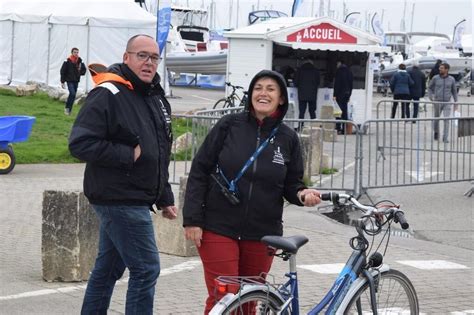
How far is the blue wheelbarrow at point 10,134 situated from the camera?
15.5m

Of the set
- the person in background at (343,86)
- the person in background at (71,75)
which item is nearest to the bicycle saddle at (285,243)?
the person in background at (343,86)

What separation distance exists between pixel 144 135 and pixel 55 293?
2.71m

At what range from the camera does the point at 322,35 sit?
1015 inches

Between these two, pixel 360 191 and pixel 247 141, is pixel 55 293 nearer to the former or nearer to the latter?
pixel 247 141

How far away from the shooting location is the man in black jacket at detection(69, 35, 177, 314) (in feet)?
19.2

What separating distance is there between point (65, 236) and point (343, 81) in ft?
57.5

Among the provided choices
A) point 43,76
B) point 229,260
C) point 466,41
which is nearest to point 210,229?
point 229,260

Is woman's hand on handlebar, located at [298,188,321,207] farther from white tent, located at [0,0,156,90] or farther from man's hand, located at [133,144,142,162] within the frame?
white tent, located at [0,0,156,90]

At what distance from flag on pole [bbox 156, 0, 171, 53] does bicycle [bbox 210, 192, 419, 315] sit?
68.2 ft

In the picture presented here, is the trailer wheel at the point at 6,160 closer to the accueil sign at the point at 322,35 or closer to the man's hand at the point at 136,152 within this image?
the man's hand at the point at 136,152

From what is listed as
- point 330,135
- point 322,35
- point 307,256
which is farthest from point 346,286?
point 322,35

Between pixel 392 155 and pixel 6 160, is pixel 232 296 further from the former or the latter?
pixel 6 160

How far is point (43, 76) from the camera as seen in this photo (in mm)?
35906

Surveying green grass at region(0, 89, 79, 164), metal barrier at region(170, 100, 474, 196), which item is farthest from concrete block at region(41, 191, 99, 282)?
green grass at region(0, 89, 79, 164)
